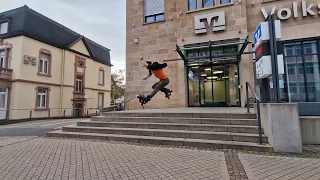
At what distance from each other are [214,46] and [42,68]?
57.1 ft

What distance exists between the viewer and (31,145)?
6156 millimetres

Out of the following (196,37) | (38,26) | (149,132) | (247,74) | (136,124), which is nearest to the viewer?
(149,132)

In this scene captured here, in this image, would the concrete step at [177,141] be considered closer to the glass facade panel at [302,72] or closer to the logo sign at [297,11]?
the glass facade panel at [302,72]

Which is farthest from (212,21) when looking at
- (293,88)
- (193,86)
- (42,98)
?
(42,98)

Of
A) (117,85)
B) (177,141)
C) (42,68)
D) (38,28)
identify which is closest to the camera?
(177,141)

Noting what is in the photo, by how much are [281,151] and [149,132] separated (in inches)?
149

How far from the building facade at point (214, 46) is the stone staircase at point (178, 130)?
14.4 ft

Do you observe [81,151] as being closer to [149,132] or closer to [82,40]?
[149,132]

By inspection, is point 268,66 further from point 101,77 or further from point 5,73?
point 101,77

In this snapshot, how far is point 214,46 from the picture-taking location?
1058cm

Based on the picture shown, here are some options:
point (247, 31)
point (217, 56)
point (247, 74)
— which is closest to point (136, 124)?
point (217, 56)

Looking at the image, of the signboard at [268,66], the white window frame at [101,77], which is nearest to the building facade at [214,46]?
the signboard at [268,66]

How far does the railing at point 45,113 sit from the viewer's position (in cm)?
1708

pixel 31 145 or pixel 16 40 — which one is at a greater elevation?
pixel 16 40
